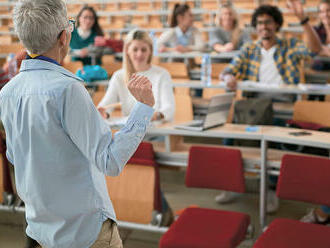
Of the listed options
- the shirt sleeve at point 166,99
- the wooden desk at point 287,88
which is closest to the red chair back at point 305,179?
the shirt sleeve at point 166,99

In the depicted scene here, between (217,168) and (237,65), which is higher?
(237,65)

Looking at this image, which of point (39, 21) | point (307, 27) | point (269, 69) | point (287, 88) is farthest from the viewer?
point (307, 27)

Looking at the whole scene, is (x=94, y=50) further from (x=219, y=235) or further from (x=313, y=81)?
(x=219, y=235)

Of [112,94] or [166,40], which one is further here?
[166,40]

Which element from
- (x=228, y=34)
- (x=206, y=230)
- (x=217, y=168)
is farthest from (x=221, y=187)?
(x=228, y=34)

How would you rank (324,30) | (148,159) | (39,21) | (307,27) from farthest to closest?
(324,30) < (307,27) < (148,159) < (39,21)

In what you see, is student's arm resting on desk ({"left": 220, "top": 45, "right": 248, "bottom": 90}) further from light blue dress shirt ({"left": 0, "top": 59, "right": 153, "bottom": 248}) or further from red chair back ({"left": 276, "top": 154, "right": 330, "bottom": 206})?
light blue dress shirt ({"left": 0, "top": 59, "right": 153, "bottom": 248})

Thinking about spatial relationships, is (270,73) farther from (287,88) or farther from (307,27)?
(307,27)

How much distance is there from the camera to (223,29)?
227 inches

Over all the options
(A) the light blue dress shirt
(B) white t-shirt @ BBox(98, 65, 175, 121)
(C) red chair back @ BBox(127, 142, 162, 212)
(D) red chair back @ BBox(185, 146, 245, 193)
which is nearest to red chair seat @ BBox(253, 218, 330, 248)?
(D) red chair back @ BBox(185, 146, 245, 193)

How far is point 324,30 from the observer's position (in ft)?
17.3

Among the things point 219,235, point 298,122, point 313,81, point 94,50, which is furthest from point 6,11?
point 219,235

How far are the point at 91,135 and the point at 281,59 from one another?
124 inches

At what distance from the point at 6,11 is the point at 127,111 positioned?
26.7 ft
